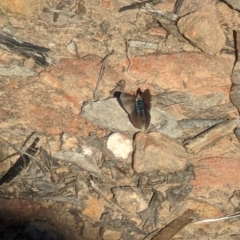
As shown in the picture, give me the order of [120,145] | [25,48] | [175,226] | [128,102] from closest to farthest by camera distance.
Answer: [175,226] → [120,145] → [128,102] → [25,48]

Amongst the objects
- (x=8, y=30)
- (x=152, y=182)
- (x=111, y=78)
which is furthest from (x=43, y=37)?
(x=152, y=182)

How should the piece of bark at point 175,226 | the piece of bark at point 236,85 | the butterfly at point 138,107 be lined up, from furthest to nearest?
the piece of bark at point 236,85 → the butterfly at point 138,107 → the piece of bark at point 175,226

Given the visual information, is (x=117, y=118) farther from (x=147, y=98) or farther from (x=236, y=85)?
(x=236, y=85)

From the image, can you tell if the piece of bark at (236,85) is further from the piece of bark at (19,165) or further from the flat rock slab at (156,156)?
the piece of bark at (19,165)

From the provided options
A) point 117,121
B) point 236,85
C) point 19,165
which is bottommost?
point 19,165

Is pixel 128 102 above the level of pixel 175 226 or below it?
above

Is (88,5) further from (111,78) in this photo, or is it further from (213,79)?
(213,79)

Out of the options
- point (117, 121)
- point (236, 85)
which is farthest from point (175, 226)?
point (236, 85)

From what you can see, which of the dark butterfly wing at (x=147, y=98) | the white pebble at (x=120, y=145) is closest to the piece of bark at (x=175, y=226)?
the white pebble at (x=120, y=145)
